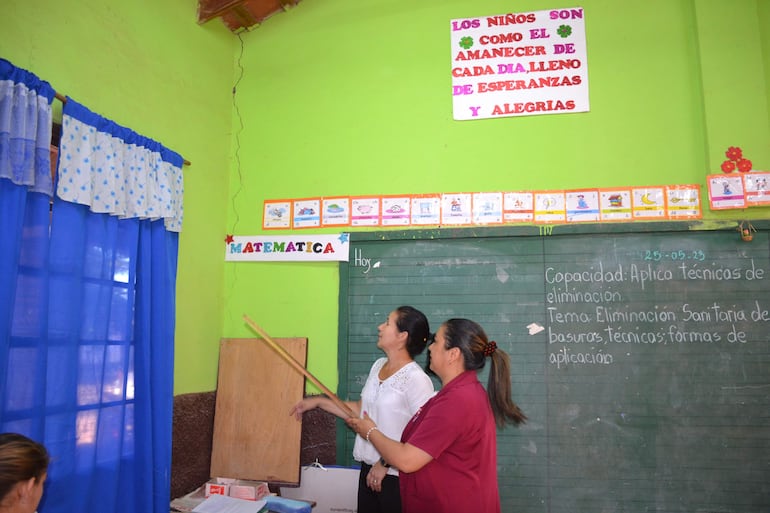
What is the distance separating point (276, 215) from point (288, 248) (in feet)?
0.81

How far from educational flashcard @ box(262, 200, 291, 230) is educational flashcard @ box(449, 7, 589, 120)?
124 cm

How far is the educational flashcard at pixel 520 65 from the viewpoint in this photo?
326 cm

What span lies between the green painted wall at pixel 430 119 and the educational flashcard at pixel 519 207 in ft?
0.22

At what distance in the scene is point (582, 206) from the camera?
312 centimetres

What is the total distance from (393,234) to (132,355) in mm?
1576

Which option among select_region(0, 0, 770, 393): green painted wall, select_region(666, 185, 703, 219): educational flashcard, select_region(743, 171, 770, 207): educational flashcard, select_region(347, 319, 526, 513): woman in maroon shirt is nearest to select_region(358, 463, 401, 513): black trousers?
select_region(347, 319, 526, 513): woman in maroon shirt

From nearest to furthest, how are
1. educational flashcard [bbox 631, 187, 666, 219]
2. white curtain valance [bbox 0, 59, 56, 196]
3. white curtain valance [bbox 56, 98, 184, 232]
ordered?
white curtain valance [bbox 0, 59, 56, 196] < white curtain valance [bbox 56, 98, 184, 232] < educational flashcard [bbox 631, 187, 666, 219]

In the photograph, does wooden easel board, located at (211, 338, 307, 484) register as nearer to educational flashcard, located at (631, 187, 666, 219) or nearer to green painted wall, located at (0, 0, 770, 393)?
green painted wall, located at (0, 0, 770, 393)

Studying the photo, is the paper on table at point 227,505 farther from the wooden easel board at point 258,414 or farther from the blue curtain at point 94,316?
the wooden easel board at point 258,414

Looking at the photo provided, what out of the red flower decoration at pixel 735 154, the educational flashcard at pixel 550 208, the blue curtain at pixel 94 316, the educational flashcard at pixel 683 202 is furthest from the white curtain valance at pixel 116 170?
the red flower decoration at pixel 735 154

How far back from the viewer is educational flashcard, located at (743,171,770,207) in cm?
293

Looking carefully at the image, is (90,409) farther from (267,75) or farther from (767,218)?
(767,218)

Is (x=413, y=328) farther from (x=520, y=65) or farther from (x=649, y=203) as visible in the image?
(x=520, y=65)

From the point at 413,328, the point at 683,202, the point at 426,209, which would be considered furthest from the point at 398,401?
the point at 683,202
